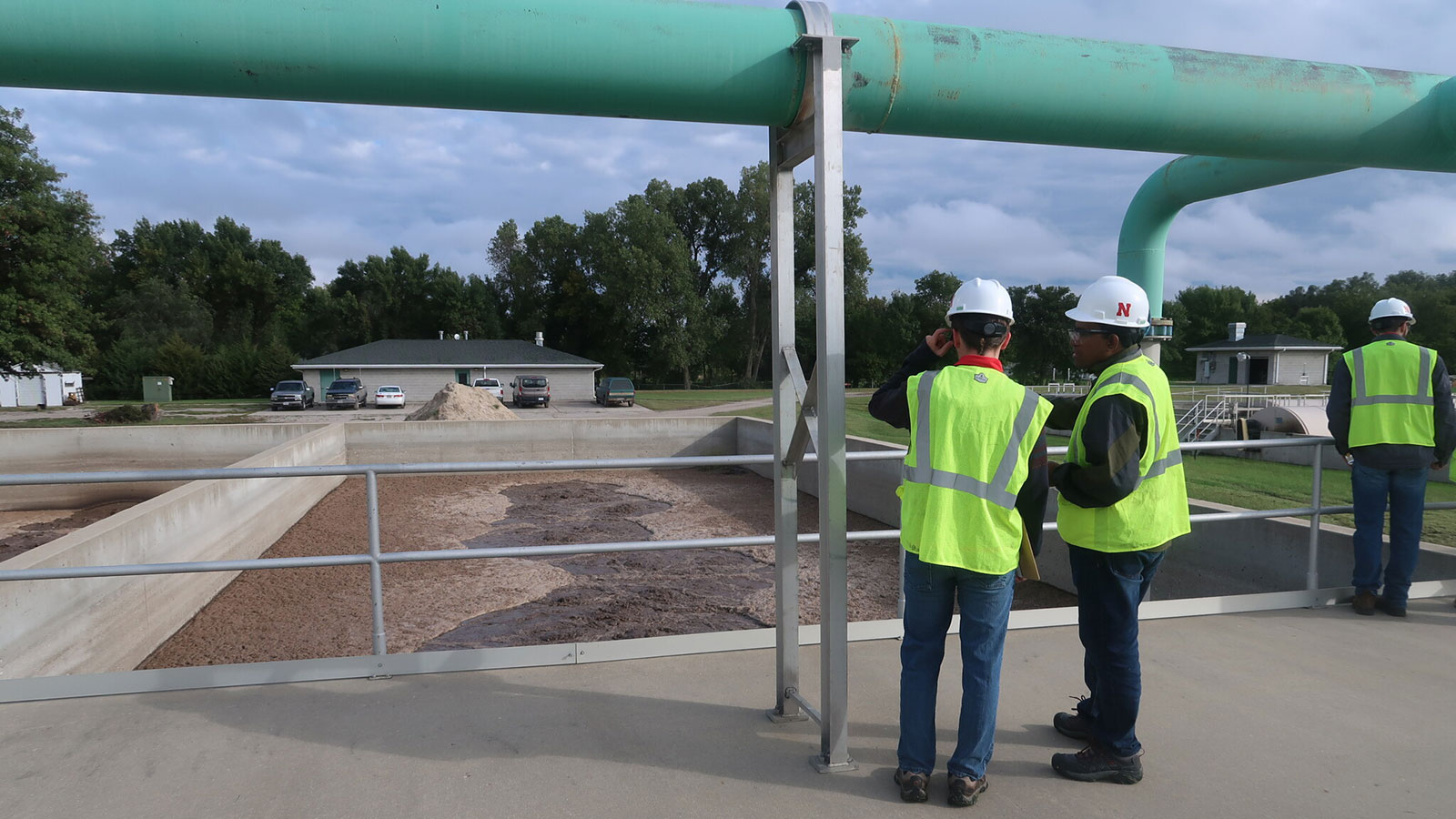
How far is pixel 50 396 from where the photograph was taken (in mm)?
43688

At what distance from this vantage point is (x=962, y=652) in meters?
2.51

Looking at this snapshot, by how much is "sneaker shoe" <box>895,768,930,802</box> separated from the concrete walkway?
0.04 m

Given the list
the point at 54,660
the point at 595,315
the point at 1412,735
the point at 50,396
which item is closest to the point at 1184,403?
the point at 1412,735

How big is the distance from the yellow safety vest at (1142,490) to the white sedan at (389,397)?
41.3m

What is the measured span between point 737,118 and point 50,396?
178ft

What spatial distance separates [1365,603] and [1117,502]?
114 inches

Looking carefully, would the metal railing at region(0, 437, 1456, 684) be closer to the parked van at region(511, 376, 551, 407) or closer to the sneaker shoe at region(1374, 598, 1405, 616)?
the sneaker shoe at region(1374, 598, 1405, 616)

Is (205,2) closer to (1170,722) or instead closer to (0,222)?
(1170,722)

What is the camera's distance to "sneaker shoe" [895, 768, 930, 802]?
99.0 inches

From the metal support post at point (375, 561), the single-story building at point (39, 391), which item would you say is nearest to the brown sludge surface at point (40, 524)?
the metal support post at point (375, 561)

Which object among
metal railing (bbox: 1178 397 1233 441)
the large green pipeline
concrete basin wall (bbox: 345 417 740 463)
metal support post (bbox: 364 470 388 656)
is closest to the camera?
the large green pipeline

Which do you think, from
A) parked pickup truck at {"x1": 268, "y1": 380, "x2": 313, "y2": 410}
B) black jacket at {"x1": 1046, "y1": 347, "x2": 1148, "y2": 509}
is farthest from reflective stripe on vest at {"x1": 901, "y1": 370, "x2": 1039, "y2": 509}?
parked pickup truck at {"x1": 268, "y1": 380, "x2": 313, "y2": 410}

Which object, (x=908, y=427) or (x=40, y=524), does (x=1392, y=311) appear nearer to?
(x=908, y=427)

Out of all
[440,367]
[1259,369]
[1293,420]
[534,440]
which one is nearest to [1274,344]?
[1259,369]
